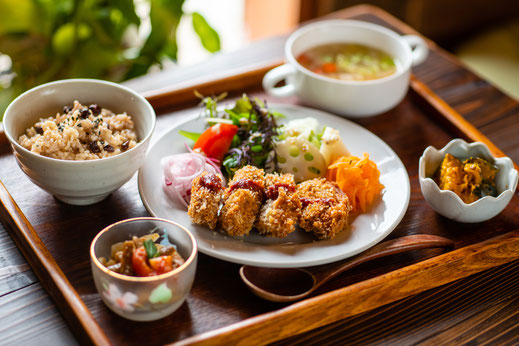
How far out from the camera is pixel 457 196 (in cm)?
175

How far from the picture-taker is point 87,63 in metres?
3.03

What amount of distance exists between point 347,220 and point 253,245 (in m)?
0.34

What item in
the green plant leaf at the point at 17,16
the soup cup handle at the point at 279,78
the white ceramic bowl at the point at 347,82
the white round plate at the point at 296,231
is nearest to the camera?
the white round plate at the point at 296,231

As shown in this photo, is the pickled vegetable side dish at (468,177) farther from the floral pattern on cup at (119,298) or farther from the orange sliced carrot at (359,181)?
the floral pattern on cup at (119,298)

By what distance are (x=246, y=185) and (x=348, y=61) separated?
1112 mm

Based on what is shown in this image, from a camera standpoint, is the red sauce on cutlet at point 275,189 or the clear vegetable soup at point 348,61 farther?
the clear vegetable soup at point 348,61

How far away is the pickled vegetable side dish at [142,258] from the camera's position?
1.39 m

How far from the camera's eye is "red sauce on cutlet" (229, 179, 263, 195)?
1.71 metres

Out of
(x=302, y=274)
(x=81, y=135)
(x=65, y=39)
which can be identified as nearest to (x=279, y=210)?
(x=302, y=274)

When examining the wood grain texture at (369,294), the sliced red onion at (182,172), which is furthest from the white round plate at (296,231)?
the wood grain texture at (369,294)

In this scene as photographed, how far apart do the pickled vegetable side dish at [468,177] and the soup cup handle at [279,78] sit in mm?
767

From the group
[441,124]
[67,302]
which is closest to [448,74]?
[441,124]

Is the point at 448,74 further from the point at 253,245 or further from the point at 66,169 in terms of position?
the point at 66,169

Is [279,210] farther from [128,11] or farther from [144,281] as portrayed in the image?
[128,11]
